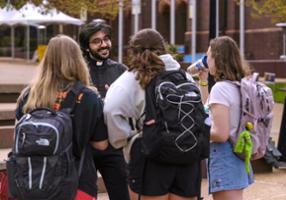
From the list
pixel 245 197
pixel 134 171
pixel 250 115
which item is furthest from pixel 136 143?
pixel 245 197

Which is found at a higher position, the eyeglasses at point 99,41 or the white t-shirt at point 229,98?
the eyeglasses at point 99,41

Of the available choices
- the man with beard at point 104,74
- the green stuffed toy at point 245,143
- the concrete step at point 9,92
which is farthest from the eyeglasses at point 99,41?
the concrete step at point 9,92

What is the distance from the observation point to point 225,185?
4.88 metres

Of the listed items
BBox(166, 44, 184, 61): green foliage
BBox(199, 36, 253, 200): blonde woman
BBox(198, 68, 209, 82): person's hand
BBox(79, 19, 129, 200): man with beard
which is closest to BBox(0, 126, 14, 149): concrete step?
BBox(166, 44, 184, 61): green foliage

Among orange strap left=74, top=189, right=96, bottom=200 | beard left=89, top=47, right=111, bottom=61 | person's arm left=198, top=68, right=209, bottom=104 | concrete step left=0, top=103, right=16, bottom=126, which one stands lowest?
orange strap left=74, top=189, right=96, bottom=200

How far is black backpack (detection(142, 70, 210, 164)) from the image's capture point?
13.4 ft

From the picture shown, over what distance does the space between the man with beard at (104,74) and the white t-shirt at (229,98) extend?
84 cm

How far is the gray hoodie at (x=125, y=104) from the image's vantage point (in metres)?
4.21

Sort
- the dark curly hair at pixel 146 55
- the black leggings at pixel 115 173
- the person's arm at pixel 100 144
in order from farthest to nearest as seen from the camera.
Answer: the black leggings at pixel 115 173 < the person's arm at pixel 100 144 < the dark curly hair at pixel 146 55

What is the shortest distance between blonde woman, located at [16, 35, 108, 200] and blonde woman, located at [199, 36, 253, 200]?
0.95 metres

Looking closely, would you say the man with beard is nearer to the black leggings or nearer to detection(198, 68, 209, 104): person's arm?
the black leggings

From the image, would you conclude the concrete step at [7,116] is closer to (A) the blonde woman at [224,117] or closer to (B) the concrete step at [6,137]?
(B) the concrete step at [6,137]

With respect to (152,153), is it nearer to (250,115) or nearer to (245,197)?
(250,115)

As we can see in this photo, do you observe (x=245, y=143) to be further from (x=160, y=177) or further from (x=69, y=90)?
(x=69, y=90)
